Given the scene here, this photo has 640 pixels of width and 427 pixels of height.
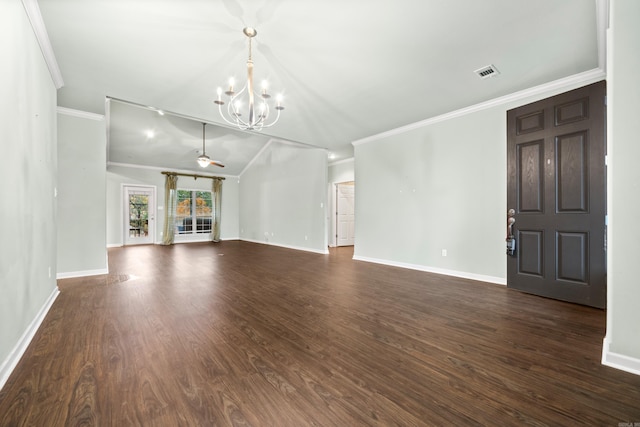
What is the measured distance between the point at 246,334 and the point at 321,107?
11.4ft

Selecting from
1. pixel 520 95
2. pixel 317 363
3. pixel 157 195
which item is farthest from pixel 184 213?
pixel 520 95

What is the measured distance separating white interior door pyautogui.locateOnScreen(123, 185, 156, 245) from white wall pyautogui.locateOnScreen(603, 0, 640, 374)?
10849mm

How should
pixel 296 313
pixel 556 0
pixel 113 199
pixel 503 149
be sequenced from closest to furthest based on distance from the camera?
pixel 556 0, pixel 296 313, pixel 503 149, pixel 113 199

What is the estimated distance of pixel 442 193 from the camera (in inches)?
178

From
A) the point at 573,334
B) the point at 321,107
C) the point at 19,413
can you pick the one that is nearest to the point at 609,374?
the point at 573,334

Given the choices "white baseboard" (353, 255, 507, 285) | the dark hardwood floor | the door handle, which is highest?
the door handle

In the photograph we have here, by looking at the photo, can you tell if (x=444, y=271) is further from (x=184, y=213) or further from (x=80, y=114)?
(x=184, y=213)

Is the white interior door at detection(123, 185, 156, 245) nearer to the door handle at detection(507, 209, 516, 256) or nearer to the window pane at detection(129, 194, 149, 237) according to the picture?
the window pane at detection(129, 194, 149, 237)

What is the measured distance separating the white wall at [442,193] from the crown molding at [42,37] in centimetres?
489

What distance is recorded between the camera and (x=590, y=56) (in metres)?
2.80

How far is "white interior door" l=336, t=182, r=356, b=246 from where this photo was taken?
8.58m

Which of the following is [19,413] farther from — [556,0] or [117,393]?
[556,0]

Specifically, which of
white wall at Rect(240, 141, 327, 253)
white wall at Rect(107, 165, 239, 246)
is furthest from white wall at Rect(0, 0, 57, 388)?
white wall at Rect(107, 165, 239, 246)

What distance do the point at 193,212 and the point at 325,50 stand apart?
354 inches
